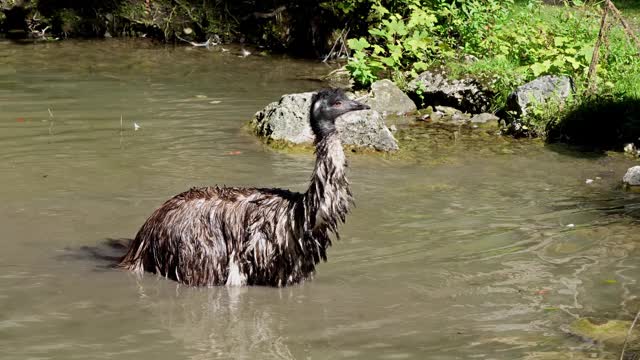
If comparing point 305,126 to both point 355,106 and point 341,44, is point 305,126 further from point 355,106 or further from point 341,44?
point 341,44

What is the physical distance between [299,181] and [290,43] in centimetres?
881

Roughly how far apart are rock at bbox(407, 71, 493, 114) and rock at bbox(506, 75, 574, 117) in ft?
2.62

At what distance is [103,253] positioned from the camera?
8469 millimetres

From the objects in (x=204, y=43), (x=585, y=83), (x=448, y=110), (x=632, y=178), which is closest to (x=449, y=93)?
(x=448, y=110)

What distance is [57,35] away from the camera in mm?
19828

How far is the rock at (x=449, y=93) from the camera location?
1391cm

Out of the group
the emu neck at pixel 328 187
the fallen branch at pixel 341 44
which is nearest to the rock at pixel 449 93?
the fallen branch at pixel 341 44

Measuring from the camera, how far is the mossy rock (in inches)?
259

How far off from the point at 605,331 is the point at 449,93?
7.75m

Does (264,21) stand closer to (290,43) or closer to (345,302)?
(290,43)

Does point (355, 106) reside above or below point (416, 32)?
below

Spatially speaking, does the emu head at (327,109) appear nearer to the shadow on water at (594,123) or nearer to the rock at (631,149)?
the rock at (631,149)

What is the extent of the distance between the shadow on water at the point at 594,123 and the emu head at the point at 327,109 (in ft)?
18.4

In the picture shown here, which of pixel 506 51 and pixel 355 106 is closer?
pixel 355 106
